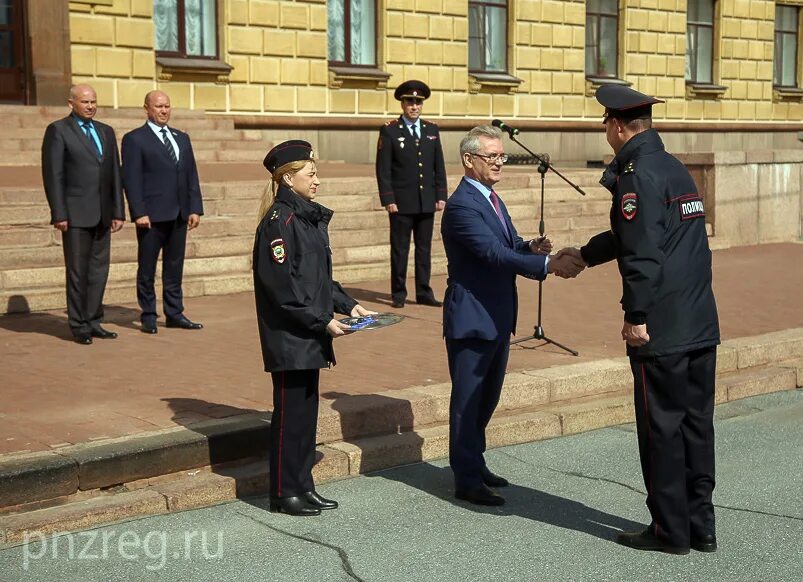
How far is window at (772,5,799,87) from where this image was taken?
3275cm

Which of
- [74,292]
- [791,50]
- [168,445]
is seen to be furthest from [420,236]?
[791,50]

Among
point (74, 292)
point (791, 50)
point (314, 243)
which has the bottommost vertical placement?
point (74, 292)

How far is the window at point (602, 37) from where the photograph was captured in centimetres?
2811

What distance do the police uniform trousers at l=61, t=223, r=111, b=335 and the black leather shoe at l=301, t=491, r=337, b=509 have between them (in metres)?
3.91

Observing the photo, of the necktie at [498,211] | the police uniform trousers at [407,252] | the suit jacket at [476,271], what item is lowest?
the police uniform trousers at [407,252]

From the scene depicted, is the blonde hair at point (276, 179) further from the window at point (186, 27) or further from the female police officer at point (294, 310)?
the window at point (186, 27)

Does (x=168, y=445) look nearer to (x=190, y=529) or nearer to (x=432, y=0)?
(x=190, y=529)

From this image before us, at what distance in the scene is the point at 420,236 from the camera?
41.4 feet

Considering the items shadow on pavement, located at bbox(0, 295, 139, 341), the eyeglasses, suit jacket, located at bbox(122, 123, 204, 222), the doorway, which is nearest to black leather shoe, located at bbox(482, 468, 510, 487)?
the eyeglasses

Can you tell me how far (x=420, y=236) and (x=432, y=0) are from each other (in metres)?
13.1

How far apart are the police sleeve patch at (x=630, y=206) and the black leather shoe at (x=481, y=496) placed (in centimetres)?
170

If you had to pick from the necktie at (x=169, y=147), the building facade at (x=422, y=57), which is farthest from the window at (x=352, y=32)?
the necktie at (x=169, y=147)

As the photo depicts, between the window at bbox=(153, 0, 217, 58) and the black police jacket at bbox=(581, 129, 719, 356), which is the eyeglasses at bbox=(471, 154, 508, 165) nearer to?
the black police jacket at bbox=(581, 129, 719, 356)

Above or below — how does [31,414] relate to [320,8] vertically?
below
